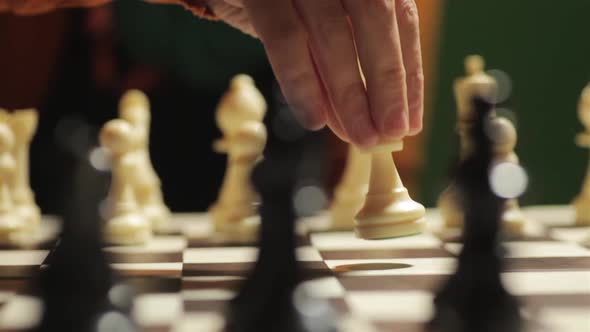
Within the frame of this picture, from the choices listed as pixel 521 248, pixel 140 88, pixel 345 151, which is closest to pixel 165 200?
pixel 140 88

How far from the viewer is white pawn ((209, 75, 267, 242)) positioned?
63.3 inches

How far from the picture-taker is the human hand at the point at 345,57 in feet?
3.81

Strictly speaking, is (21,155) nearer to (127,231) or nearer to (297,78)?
(127,231)

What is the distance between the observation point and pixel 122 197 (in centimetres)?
160

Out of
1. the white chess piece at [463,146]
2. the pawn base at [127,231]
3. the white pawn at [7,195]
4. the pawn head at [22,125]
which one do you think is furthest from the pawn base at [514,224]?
the pawn head at [22,125]

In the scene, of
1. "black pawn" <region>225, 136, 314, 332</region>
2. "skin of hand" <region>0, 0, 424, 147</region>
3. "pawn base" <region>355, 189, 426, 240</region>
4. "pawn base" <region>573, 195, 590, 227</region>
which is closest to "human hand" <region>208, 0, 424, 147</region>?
"skin of hand" <region>0, 0, 424, 147</region>

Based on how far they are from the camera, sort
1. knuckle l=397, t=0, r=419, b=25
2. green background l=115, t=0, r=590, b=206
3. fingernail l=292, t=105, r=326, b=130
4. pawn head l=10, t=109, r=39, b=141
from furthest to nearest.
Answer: green background l=115, t=0, r=590, b=206 → pawn head l=10, t=109, r=39, b=141 → knuckle l=397, t=0, r=419, b=25 → fingernail l=292, t=105, r=326, b=130

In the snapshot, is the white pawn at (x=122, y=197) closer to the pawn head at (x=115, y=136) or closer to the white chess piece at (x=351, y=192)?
the pawn head at (x=115, y=136)

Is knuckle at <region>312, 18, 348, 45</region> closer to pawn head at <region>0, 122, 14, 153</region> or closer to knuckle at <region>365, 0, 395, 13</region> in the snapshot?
knuckle at <region>365, 0, 395, 13</region>

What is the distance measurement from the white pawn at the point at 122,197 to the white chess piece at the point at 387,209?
0.45 metres

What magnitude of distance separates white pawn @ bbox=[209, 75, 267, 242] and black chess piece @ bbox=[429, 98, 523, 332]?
639 millimetres

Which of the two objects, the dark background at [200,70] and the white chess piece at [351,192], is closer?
the white chess piece at [351,192]

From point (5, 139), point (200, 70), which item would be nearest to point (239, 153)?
point (5, 139)

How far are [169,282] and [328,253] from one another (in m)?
0.36
